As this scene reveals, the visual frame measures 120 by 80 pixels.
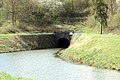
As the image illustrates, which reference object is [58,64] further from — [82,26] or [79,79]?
[82,26]

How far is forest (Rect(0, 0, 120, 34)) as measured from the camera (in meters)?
108

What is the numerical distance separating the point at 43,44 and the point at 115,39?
34731mm

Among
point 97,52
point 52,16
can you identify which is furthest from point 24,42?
point 52,16

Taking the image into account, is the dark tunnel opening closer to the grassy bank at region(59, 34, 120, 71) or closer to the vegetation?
the vegetation

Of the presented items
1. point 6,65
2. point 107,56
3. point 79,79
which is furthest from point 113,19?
point 79,79

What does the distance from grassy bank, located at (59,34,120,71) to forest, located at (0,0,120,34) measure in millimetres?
14133

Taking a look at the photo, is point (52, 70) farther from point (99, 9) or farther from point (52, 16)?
point (52, 16)

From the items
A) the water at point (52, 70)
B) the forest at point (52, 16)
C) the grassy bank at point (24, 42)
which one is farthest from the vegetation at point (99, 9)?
the water at point (52, 70)

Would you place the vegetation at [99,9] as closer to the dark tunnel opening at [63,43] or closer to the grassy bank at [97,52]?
the grassy bank at [97,52]

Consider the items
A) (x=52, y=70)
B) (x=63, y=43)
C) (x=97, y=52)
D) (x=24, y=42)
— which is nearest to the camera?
(x=52, y=70)

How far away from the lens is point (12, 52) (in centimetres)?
8469

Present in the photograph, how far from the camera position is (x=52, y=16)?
138 meters

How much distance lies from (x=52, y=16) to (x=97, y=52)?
72527 mm

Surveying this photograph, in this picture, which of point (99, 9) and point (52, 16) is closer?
point (99, 9)
